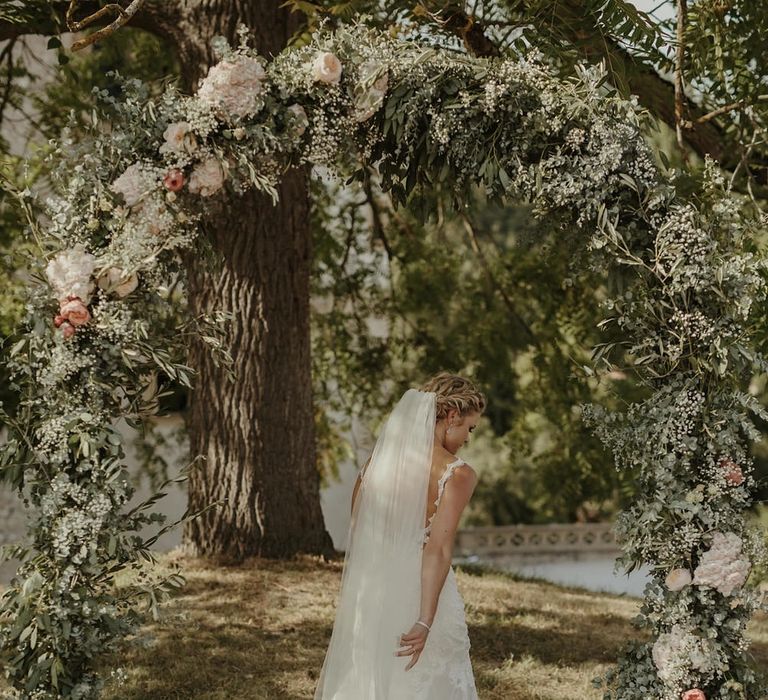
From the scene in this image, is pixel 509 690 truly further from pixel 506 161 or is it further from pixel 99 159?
pixel 99 159

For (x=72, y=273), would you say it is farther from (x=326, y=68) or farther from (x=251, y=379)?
(x=251, y=379)

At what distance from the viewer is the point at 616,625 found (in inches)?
307

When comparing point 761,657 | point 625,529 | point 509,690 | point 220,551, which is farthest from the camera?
point 220,551

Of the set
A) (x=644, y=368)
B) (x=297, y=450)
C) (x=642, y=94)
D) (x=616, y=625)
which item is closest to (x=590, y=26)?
(x=642, y=94)

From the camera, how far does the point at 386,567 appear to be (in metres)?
4.77

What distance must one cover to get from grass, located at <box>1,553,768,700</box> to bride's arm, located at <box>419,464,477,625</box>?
152 cm

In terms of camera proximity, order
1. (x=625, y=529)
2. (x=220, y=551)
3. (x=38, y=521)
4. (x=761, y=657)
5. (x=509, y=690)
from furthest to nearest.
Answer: (x=220, y=551) → (x=761, y=657) → (x=509, y=690) → (x=625, y=529) → (x=38, y=521)

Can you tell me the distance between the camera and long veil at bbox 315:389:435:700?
15.4ft

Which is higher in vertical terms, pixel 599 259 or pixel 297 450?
pixel 599 259

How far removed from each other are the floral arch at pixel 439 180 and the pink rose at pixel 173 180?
0.6 inches

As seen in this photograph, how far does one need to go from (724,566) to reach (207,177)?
9.57 ft

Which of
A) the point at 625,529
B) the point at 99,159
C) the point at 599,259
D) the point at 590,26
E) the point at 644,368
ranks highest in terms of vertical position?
the point at 590,26

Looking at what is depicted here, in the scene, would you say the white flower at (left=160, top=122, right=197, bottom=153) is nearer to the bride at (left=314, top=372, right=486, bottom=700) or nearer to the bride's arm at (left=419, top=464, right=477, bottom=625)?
the bride at (left=314, top=372, right=486, bottom=700)

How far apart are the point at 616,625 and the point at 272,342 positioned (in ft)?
11.3
